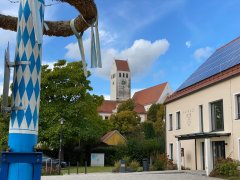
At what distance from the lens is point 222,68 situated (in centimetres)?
2361

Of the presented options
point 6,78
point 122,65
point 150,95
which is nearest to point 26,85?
point 6,78

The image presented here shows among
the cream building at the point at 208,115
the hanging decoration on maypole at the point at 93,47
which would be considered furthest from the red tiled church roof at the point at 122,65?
the hanging decoration on maypole at the point at 93,47

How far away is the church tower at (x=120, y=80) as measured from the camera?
465 ft

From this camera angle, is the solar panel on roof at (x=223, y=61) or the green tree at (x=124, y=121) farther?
the green tree at (x=124, y=121)

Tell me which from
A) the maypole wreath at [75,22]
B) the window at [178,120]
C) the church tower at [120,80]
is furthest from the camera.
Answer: the church tower at [120,80]

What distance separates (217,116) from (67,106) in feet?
59.6

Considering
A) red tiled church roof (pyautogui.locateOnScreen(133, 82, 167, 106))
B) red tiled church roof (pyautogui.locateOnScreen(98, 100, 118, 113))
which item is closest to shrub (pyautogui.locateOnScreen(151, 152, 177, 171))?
red tiled church roof (pyautogui.locateOnScreen(98, 100, 118, 113))

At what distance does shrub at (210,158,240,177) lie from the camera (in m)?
18.6

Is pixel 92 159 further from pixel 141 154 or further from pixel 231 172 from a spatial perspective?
pixel 231 172

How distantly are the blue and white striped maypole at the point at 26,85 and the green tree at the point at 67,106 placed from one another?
32270mm

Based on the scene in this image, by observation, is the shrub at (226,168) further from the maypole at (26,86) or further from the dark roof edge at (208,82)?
the maypole at (26,86)

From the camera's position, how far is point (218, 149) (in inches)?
885

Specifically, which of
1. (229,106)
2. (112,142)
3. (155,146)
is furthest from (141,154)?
(112,142)

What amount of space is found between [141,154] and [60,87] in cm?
1109
